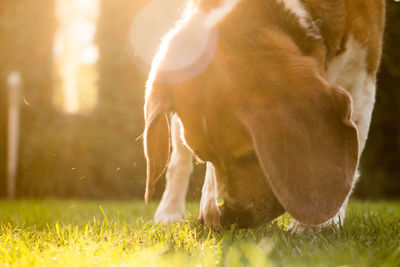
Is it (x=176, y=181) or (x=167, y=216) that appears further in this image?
(x=176, y=181)

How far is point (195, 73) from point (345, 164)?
2.74ft

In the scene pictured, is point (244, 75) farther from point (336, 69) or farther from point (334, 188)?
point (336, 69)

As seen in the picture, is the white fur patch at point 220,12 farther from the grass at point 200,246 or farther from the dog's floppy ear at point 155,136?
the grass at point 200,246

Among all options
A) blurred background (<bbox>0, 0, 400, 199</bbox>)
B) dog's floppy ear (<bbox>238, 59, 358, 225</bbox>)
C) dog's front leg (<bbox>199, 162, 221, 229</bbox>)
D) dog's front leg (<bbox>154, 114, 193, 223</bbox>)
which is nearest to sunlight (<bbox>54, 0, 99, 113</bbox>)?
blurred background (<bbox>0, 0, 400, 199</bbox>)

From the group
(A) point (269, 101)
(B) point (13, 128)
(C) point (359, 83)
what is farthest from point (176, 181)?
(B) point (13, 128)

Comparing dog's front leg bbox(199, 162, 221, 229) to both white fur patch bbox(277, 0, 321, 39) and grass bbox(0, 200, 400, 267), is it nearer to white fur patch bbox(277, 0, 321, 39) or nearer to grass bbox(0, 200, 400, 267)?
grass bbox(0, 200, 400, 267)

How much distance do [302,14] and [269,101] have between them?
74 cm

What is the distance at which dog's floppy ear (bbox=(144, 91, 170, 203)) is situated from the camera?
2.49 metres

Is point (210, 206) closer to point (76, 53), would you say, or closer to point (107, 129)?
point (107, 129)

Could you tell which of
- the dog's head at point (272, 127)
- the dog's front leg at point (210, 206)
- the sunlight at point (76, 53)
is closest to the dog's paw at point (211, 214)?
the dog's front leg at point (210, 206)

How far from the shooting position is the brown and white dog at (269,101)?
1982mm

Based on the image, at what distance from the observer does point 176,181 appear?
387cm

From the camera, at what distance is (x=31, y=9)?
30.6 feet

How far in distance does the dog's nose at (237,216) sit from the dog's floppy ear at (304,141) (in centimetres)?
48
